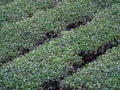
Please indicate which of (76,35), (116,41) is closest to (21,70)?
(76,35)

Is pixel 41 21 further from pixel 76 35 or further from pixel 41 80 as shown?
pixel 41 80

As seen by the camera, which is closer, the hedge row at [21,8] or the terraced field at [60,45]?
the terraced field at [60,45]

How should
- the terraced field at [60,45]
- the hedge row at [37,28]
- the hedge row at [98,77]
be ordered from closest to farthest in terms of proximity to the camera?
the hedge row at [98,77]
the terraced field at [60,45]
the hedge row at [37,28]

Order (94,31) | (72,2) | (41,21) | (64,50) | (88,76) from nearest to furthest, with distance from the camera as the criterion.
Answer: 1. (88,76)
2. (64,50)
3. (94,31)
4. (41,21)
5. (72,2)

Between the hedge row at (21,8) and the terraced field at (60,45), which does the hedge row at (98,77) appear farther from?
the hedge row at (21,8)

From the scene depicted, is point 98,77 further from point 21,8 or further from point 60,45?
point 21,8

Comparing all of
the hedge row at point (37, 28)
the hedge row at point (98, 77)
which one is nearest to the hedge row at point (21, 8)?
the hedge row at point (37, 28)

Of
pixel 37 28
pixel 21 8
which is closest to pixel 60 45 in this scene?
pixel 37 28

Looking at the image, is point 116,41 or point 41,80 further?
point 116,41

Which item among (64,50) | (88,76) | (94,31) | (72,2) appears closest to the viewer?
(88,76)
